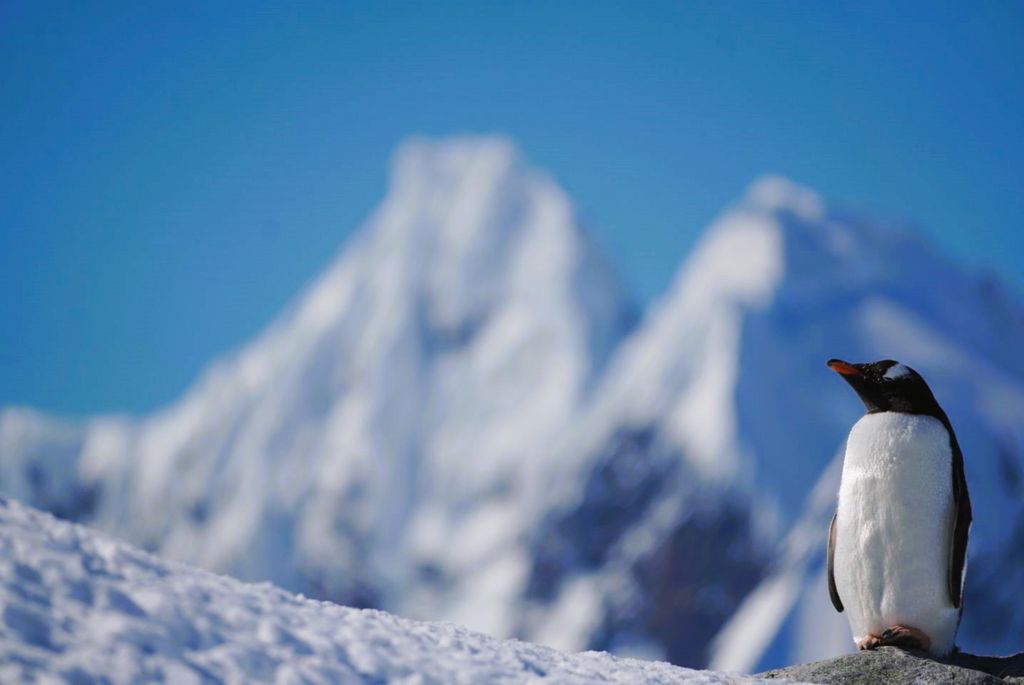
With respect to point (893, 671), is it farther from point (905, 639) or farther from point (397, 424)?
point (397, 424)

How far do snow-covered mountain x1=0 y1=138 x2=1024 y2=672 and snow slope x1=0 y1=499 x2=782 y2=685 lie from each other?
82.9 meters

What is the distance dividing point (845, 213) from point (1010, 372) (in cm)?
3048

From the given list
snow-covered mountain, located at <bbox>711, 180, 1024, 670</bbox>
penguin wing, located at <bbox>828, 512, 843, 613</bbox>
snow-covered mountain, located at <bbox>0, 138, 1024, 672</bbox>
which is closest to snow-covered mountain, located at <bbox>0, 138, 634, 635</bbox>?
snow-covered mountain, located at <bbox>0, 138, 1024, 672</bbox>

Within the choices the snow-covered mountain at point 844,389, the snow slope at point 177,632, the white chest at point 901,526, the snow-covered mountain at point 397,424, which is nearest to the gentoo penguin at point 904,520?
the white chest at point 901,526

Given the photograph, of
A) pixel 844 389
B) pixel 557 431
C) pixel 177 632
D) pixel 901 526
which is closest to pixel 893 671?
pixel 901 526

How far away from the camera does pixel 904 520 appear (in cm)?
688

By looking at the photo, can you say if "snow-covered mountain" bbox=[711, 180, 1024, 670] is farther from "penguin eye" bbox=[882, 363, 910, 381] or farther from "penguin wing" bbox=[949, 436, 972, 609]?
"penguin eye" bbox=[882, 363, 910, 381]

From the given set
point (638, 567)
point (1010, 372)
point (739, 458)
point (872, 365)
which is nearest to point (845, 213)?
point (1010, 372)

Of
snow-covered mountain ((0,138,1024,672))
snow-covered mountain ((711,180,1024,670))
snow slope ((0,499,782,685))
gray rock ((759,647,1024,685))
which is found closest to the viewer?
snow slope ((0,499,782,685))

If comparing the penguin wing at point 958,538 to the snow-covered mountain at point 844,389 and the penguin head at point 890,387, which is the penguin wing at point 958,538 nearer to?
the penguin head at point 890,387

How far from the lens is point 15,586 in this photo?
458 cm

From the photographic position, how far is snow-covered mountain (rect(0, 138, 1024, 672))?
4345 inches

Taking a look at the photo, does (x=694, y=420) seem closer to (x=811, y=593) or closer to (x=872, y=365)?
(x=811, y=593)

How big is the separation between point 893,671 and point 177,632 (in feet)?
13.4
